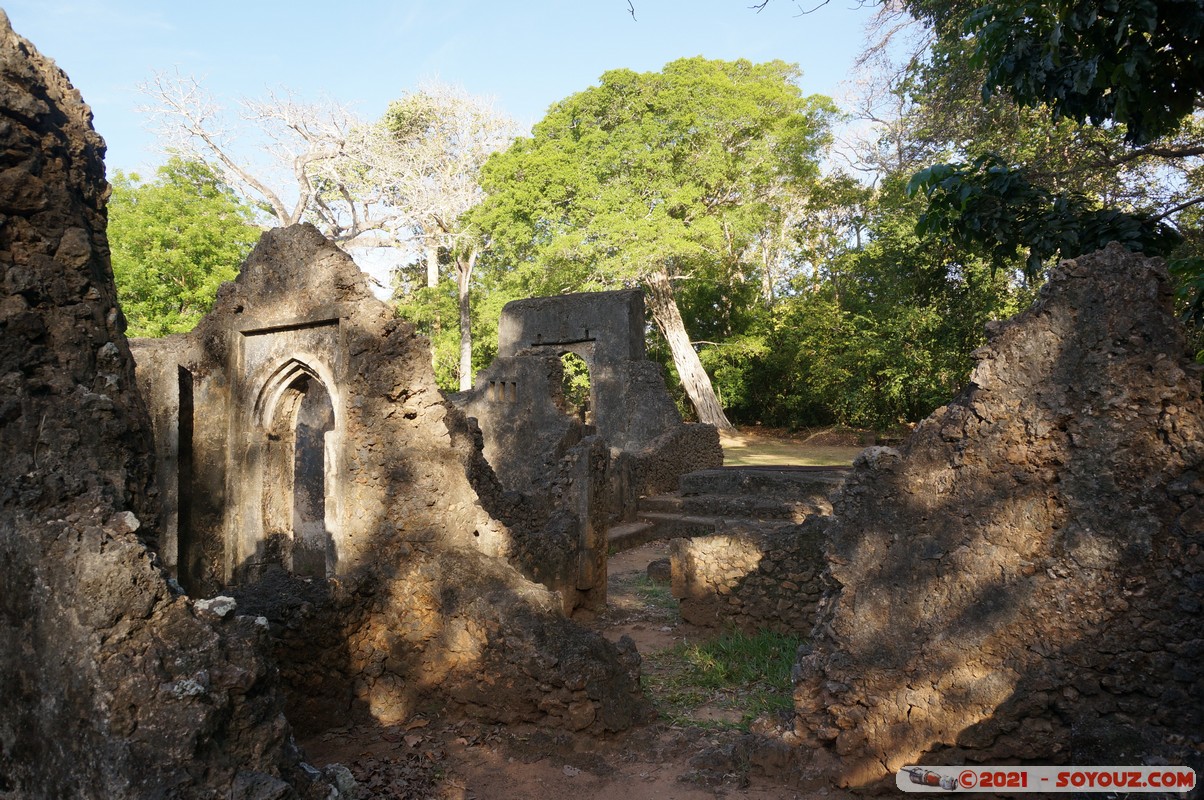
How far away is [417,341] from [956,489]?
3951mm

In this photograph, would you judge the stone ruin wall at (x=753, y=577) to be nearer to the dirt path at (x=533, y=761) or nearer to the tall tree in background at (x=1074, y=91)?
the dirt path at (x=533, y=761)

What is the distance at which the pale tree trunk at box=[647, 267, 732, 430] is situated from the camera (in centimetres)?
2523

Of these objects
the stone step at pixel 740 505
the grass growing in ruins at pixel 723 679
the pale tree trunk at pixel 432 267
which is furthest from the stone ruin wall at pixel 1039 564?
the pale tree trunk at pixel 432 267

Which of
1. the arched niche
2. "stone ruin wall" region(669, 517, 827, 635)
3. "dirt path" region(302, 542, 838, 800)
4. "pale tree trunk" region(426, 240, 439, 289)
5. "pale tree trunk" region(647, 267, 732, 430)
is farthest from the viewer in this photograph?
"pale tree trunk" region(426, 240, 439, 289)

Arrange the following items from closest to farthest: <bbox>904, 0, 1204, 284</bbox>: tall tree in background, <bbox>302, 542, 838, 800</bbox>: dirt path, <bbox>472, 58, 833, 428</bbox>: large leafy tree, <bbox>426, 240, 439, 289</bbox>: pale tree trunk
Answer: <bbox>302, 542, 838, 800</bbox>: dirt path < <bbox>904, 0, 1204, 284</bbox>: tall tree in background < <bbox>472, 58, 833, 428</bbox>: large leafy tree < <bbox>426, 240, 439, 289</bbox>: pale tree trunk

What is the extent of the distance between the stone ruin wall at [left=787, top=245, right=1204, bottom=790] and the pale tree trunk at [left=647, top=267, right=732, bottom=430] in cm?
2046

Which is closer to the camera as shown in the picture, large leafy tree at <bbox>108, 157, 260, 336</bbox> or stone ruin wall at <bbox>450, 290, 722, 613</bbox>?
stone ruin wall at <bbox>450, 290, 722, 613</bbox>

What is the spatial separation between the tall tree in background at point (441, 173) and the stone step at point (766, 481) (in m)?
17.0

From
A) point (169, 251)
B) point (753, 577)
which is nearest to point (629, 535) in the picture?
point (753, 577)

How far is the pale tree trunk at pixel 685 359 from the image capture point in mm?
25234

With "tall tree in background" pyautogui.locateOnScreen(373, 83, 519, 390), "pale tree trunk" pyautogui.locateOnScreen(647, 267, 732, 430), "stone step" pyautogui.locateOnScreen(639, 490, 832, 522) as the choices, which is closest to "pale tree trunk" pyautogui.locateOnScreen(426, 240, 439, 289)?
"tall tree in background" pyautogui.locateOnScreen(373, 83, 519, 390)

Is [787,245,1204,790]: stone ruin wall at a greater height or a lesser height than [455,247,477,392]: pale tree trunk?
lesser

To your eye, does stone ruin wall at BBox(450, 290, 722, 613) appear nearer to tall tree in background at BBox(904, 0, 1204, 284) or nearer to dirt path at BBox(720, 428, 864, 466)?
dirt path at BBox(720, 428, 864, 466)

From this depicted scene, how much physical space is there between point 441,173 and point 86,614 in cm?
3087
